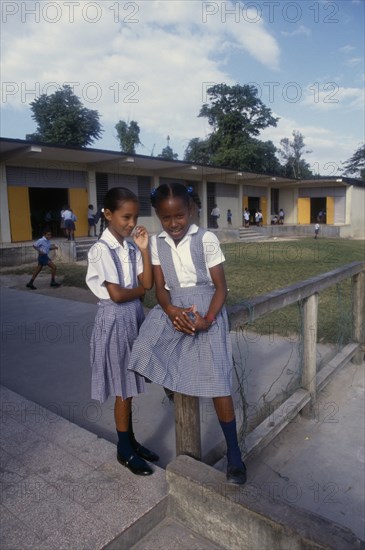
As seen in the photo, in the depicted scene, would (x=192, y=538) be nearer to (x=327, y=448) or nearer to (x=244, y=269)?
(x=327, y=448)

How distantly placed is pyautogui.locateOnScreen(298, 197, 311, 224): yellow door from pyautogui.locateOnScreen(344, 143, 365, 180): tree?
20662 mm

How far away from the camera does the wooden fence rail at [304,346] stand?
1.99 metres

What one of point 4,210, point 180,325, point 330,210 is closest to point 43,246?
point 4,210

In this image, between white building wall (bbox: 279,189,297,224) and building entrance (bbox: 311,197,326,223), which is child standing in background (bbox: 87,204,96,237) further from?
building entrance (bbox: 311,197,326,223)

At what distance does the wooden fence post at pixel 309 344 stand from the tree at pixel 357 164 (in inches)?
1807

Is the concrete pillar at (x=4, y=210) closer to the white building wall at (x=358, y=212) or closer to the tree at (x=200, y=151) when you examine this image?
the white building wall at (x=358, y=212)

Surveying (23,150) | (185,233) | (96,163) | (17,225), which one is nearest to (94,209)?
(96,163)

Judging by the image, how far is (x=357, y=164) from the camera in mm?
44969

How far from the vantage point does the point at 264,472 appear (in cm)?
270

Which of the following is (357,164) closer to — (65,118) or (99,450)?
(65,118)

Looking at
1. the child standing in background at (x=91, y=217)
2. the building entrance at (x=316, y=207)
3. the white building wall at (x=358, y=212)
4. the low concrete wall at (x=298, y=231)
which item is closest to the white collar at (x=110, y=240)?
the child standing in background at (x=91, y=217)

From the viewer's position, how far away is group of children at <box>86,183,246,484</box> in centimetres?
183

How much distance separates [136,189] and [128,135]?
52.5 feet

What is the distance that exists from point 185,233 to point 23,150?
12.0 m
